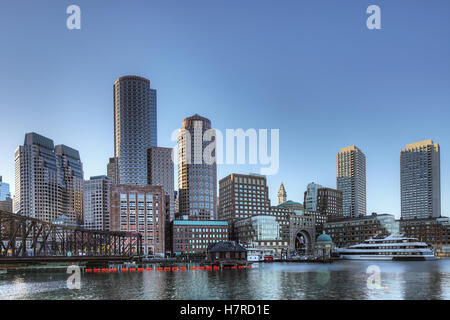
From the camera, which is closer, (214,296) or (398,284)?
(214,296)

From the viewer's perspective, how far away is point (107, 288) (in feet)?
257

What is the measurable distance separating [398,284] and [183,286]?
137 feet

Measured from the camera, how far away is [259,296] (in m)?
65.8
